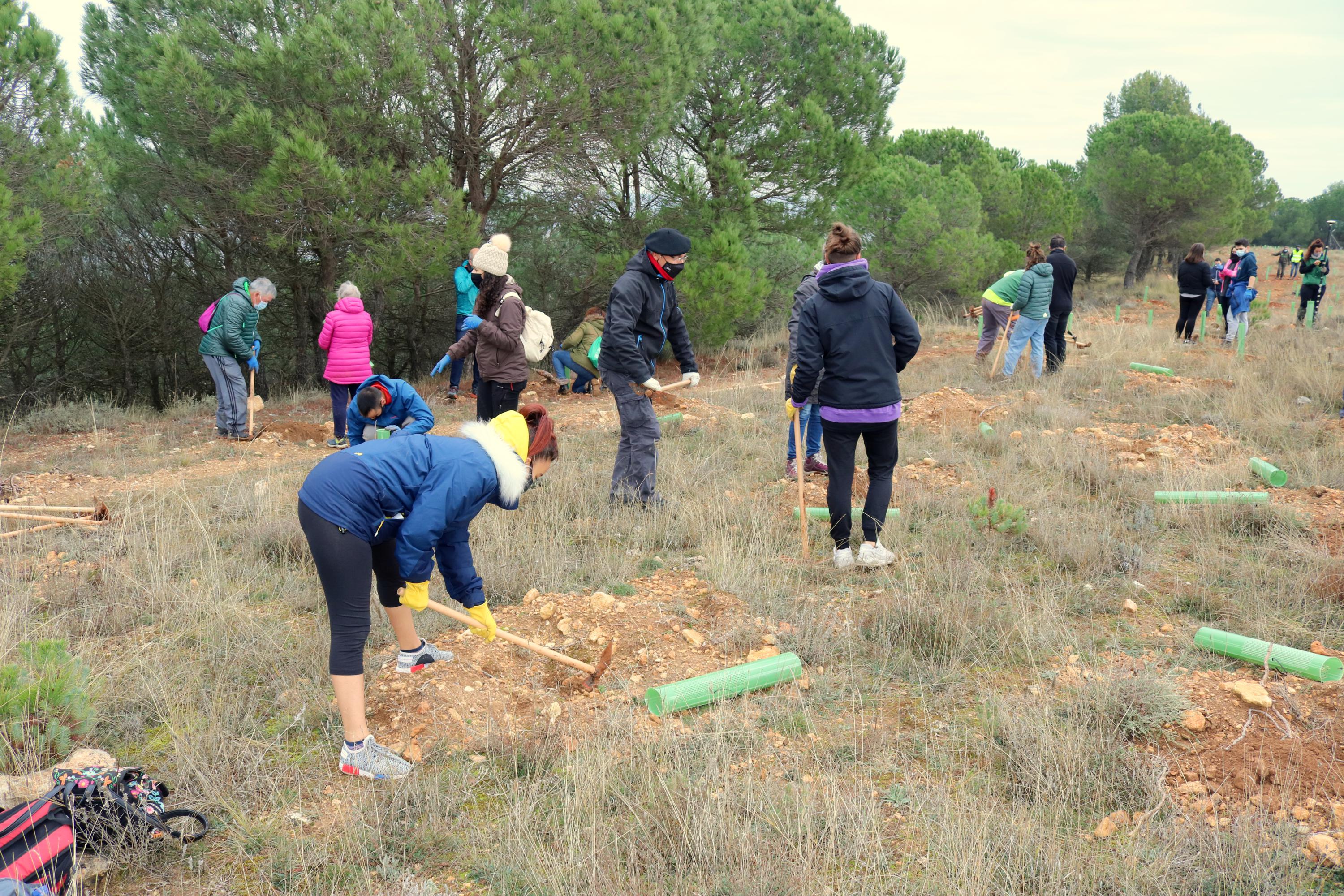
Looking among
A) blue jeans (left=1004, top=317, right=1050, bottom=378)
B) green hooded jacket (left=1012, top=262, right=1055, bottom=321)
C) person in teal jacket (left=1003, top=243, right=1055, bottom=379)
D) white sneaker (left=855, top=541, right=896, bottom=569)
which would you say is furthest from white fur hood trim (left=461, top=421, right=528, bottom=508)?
blue jeans (left=1004, top=317, right=1050, bottom=378)

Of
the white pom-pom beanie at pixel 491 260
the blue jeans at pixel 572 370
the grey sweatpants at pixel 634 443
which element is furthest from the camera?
the blue jeans at pixel 572 370

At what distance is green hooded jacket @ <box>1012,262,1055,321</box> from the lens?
29.0ft

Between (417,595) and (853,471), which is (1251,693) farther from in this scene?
(417,595)

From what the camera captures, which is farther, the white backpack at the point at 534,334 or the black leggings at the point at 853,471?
the white backpack at the point at 534,334

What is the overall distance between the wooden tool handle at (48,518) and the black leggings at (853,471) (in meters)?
4.43

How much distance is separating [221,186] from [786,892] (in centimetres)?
1010

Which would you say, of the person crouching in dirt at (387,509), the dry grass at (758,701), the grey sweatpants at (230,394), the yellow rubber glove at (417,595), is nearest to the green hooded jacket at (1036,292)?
the dry grass at (758,701)

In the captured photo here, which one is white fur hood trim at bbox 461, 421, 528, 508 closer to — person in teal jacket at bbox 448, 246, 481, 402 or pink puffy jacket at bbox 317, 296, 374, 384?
pink puffy jacket at bbox 317, 296, 374, 384

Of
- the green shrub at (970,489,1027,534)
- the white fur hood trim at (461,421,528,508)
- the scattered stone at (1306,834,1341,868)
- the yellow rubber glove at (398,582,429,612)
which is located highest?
the white fur hood trim at (461,421,528,508)

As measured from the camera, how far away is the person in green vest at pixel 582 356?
1048 cm

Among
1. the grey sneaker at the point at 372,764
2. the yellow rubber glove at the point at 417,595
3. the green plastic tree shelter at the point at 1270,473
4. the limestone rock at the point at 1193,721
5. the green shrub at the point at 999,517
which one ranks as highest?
the yellow rubber glove at the point at 417,595

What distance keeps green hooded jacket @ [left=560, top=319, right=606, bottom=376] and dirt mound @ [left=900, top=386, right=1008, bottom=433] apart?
4033mm

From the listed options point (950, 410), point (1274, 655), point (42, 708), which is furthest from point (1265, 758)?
point (950, 410)

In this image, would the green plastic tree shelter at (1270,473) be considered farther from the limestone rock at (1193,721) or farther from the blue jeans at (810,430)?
the limestone rock at (1193,721)
